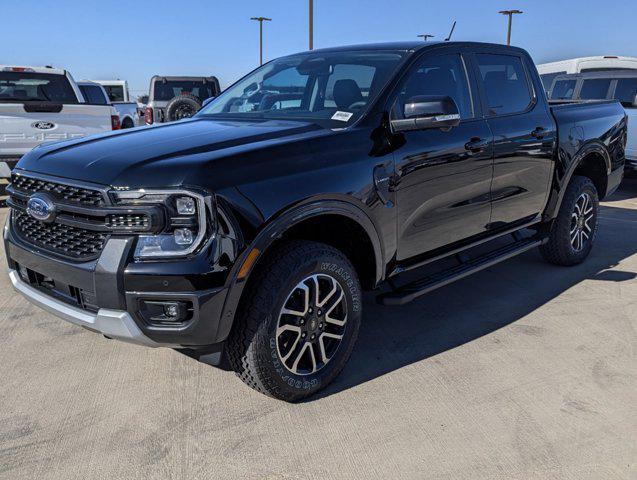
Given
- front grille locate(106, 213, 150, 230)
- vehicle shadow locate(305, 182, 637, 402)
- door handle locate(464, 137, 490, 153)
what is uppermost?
door handle locate(464, 137, 490, 153)

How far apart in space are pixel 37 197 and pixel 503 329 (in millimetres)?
2956

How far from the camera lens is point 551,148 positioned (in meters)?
4.62

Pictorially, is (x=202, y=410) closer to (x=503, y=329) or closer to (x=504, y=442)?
(x=504, y=442)

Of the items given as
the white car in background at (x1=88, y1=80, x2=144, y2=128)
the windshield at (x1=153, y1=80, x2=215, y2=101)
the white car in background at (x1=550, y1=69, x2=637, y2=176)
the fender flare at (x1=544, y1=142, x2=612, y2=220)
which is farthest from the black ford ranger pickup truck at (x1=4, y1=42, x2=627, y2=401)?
the windshield at (x1=153, y1=80, x2=215, y2=101)

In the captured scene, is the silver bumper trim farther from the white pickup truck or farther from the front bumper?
the white pickup truck

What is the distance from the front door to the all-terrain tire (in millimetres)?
1269

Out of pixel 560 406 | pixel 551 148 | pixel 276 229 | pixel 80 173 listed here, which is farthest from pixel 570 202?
pixel 80 173

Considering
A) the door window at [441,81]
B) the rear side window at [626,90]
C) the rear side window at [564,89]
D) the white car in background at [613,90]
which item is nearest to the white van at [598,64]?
the rear side window at [564,89]

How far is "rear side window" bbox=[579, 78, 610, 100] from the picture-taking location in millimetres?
9766

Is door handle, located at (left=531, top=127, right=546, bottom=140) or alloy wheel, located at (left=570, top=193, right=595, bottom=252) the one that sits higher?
door handle, located at (left=531, top=127, right=546, bottom=140)

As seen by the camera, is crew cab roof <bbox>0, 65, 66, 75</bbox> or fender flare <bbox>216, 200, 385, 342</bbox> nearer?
fender flare <bbox>216, 200, 385, 342</bbox>

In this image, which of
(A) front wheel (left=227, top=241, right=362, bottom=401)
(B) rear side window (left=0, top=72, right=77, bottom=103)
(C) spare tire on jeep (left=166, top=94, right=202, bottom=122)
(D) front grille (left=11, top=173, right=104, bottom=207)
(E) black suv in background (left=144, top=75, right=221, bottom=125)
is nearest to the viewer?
(D) front grille (left=11, top=173, right=104, bottom=207)

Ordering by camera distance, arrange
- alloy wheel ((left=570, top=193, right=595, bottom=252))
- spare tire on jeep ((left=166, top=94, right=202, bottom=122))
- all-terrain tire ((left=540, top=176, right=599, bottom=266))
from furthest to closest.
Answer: spare tire on jeep ((left=166, top=94, right=202, bottom=122)) → alloy wheel ((left=570, top=193, right=595, bottom=252)) → all-terrain tire ((left=540, top=176, right=599, bottom=266))

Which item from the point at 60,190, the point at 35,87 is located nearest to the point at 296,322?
the point at 60,190
